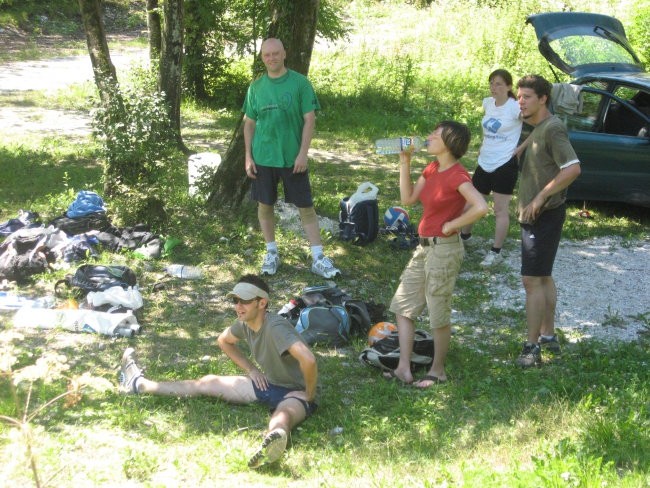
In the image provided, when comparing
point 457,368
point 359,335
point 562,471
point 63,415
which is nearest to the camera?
point 562,471

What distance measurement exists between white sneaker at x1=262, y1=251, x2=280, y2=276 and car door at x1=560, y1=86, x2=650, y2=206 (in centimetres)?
378

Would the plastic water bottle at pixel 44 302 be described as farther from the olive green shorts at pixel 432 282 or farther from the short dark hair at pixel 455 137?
the short dark hair at pixel 455 137

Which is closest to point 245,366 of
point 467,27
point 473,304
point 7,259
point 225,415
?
point 225,415

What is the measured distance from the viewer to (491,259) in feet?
25.2

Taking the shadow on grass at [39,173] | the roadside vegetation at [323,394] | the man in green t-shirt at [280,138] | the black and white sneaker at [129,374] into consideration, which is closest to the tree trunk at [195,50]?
the shadow on grass at [39,173]

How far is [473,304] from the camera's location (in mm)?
6855

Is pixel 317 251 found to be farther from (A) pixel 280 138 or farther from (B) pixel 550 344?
(B) pixel 550 344

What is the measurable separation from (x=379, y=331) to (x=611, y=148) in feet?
14.2

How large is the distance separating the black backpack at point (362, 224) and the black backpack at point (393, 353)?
235 cm

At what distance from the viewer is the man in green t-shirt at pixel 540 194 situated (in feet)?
17.0

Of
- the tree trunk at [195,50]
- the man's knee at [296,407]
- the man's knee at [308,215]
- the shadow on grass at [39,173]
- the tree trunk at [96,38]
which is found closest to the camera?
the man's knee at [296,407]

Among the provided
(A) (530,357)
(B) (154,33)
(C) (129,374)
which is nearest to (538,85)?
(A) (530,357)

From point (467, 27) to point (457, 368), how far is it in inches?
567

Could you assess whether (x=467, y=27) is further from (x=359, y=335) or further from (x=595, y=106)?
(x=359, y=335)
